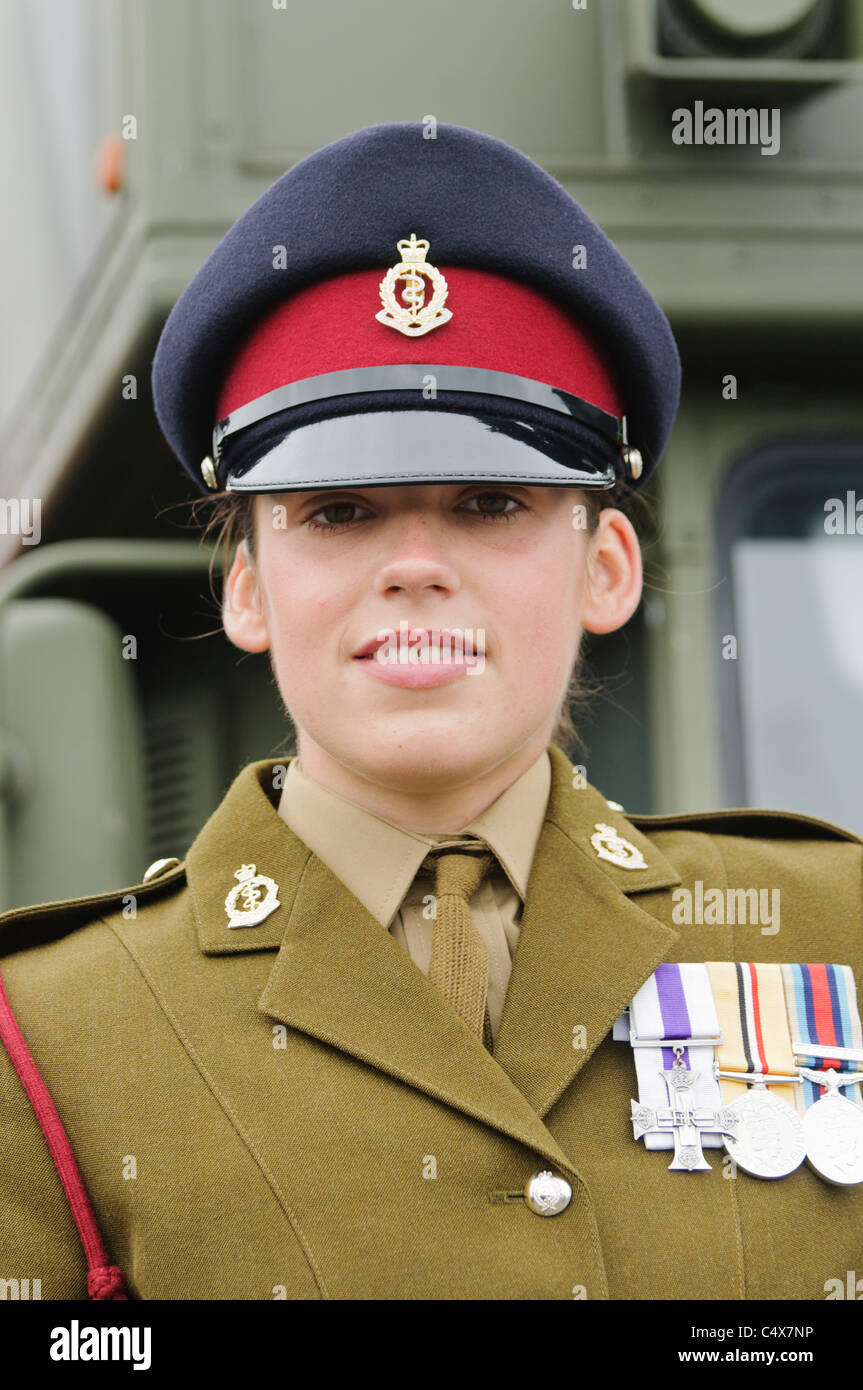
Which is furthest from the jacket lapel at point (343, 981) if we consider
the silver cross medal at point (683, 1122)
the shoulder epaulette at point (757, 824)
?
the shoulder epaulette at point (757, 824)

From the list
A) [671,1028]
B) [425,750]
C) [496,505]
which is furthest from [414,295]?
[671,1028]

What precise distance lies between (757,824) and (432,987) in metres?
0.60

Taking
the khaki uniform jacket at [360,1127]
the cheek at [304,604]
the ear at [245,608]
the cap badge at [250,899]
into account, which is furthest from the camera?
the ear at [245,608]

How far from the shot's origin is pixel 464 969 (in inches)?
72.3

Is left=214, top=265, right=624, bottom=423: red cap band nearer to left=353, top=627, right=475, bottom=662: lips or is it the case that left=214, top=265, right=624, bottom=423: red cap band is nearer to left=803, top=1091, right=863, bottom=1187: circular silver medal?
left=353, top=627, right=475, bottom=662: lips

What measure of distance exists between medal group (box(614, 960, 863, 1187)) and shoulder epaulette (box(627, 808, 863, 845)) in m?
0.29

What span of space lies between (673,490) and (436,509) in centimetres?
122

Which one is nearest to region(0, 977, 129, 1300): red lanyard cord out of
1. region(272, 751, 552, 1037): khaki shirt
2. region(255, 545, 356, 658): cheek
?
region(272, 751, 552, 1037): khaki shirt

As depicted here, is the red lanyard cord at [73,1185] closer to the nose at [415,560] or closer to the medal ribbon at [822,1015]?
the nose at [415,560]

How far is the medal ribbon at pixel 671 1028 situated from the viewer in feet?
5.99

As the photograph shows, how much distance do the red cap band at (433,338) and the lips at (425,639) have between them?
11.8 inches

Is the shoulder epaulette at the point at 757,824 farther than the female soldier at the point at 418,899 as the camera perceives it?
Yes

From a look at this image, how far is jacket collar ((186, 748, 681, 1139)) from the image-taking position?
1.77 meters

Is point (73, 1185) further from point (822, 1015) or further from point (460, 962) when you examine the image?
point (822, 1015)
